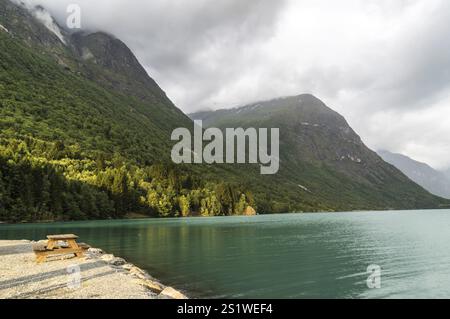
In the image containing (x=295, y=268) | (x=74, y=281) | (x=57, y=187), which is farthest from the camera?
(x=57, y=187)

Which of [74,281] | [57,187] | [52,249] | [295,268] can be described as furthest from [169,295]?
[57,187]

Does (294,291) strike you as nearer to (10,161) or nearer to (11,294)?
(11,294)

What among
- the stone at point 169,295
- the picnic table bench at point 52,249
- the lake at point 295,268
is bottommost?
the lake at point 295,268

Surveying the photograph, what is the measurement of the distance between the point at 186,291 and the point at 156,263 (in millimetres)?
15551

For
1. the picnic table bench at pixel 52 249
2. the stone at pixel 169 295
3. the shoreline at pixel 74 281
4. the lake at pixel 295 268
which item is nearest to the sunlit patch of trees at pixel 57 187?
the lake at pixel 295 268

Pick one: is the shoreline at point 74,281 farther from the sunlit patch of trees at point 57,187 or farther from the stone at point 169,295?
the sunlit patch of trees at point 57,187

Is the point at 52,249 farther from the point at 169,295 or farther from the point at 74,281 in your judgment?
the point at 169,295

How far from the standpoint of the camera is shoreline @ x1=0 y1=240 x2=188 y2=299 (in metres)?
23.5

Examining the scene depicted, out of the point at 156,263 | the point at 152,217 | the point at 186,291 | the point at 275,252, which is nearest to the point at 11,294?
the point at 186,291

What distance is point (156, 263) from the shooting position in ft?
146

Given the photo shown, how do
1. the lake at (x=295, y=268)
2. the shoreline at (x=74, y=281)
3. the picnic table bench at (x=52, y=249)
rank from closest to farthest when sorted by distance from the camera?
the shoreline at (x=74, y=281) → the lake at (x=295, y=268) → the picnic table bench at (x=52, y=249)

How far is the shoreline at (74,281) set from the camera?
23453 mm

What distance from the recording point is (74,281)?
90.9 feet
